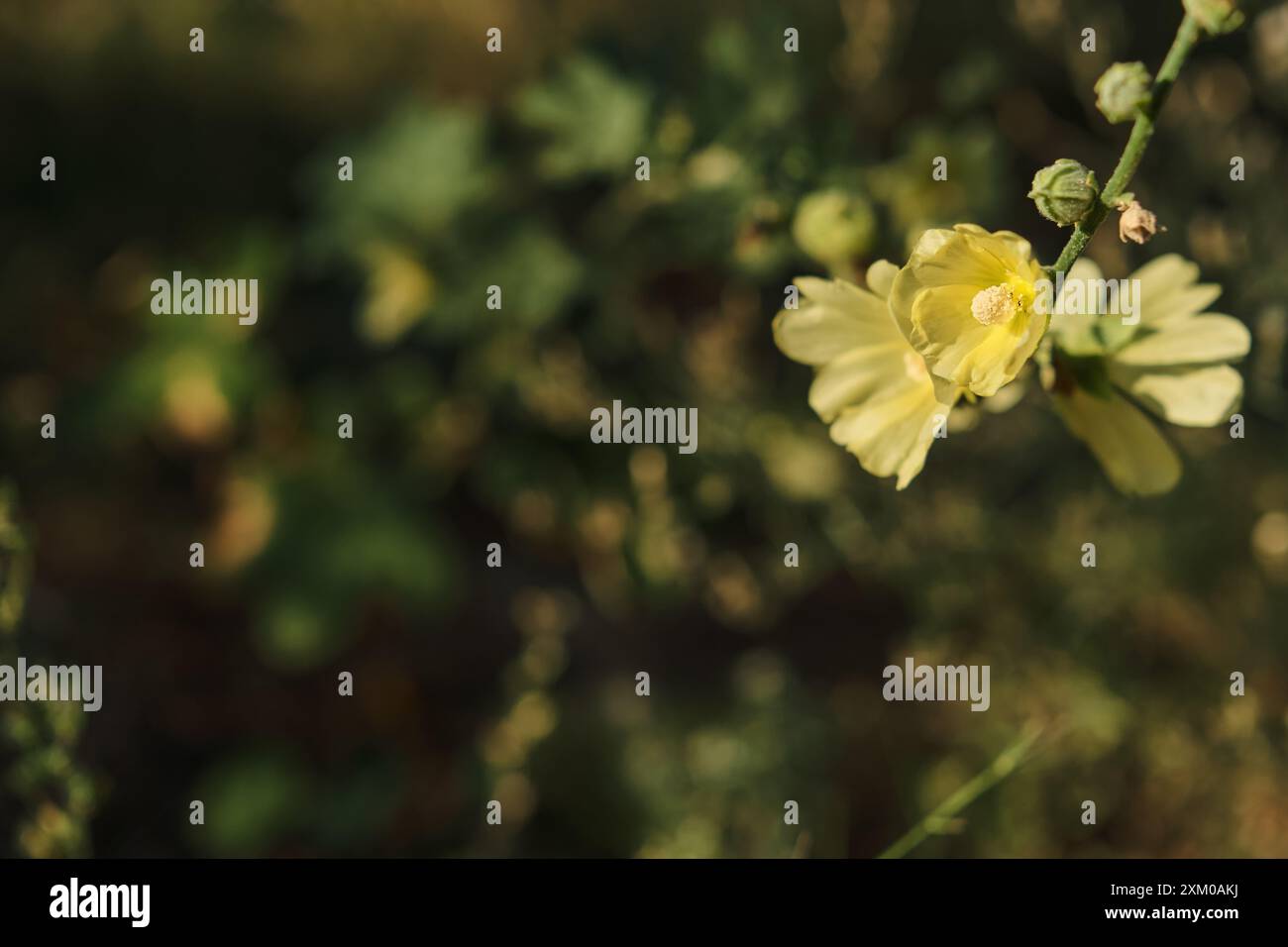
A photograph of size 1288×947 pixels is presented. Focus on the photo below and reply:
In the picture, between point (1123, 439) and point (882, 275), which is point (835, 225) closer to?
point (882, 275)

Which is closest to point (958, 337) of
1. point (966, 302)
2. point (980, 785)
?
point (966, 302)

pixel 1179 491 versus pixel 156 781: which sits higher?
pixel 1179 491

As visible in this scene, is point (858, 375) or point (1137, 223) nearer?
point (1137, 223)

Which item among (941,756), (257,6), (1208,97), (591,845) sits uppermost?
(257,6)

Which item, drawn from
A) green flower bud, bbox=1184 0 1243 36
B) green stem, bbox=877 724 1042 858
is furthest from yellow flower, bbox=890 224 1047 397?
green stem, bbox=877 724 1042 858

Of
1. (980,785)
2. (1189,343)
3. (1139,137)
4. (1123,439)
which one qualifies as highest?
(1139,137)
